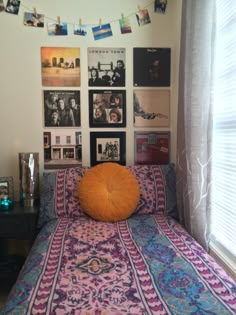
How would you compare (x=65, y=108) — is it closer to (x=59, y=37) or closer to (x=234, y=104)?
(x=59, y=37)

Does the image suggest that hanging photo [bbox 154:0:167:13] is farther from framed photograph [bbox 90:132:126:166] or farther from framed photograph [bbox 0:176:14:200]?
framed photograph [bbox 0:176:14:200]

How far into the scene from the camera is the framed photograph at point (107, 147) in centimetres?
235

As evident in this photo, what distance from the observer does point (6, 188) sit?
2129 mm

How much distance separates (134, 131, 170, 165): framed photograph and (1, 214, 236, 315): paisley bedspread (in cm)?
80

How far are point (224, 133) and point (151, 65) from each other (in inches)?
39.9

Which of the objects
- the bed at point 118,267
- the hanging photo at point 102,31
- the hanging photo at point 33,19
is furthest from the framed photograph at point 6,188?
the hanging photo at point 102,31

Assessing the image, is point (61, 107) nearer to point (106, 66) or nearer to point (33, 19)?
point (106, 66)

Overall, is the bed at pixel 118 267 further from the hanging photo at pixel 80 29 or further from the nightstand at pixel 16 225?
the hanging photo at pixel 80 29

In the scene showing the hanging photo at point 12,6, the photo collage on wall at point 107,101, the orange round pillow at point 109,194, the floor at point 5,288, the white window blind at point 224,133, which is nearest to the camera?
the white window blind at point 224,133

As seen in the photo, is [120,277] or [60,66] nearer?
[120,277]

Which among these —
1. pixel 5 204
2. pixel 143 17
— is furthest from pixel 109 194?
pixel 143 17

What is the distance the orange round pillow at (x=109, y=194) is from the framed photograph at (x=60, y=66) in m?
0.80

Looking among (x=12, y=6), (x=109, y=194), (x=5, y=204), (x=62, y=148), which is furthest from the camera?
(x=62, y=148)

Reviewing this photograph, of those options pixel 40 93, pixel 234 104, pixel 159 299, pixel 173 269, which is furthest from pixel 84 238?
pixel 40 93
